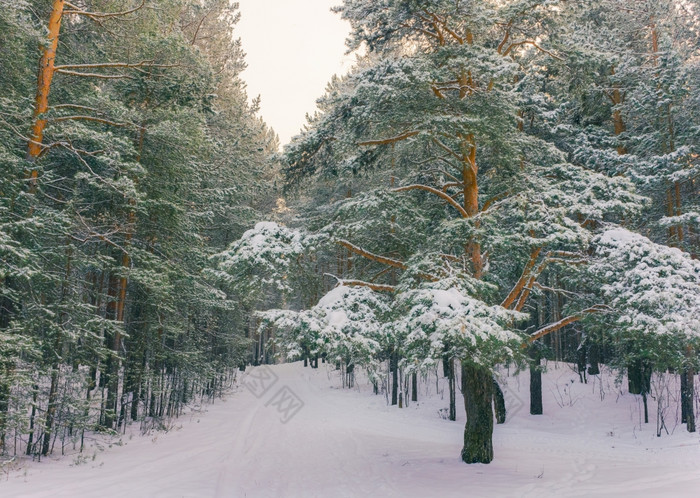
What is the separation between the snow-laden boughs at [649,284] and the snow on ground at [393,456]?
268 cm

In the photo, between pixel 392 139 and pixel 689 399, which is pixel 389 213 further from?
pixel 689 399

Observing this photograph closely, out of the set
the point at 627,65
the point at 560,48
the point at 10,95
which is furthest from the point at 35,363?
the point at 627,65

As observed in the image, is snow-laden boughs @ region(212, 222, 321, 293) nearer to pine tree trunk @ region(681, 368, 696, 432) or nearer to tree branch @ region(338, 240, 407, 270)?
tree branch @ region(338, 240, 407, 270)

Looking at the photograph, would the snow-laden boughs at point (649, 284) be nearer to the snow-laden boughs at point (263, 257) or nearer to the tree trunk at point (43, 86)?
the snow-laden boughs at point (263, 257)

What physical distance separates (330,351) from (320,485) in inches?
131

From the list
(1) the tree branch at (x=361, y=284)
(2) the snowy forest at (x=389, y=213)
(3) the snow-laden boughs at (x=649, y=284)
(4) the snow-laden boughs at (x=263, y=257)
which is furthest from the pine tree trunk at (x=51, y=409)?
(3) the snow-laden boughs at (x=649, y=284)

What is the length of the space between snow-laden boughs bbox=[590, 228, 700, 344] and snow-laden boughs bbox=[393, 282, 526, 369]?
2.38m

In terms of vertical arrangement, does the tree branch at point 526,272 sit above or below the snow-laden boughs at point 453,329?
above

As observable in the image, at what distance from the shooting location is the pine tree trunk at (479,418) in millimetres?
9391

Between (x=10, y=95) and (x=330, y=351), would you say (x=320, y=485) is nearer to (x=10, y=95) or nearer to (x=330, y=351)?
(x=330, y=351)

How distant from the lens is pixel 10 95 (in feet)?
30.9

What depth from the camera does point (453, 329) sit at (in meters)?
6.17

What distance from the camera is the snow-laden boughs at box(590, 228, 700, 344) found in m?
7.19

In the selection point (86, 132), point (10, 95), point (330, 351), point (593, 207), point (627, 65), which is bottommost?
point (330, 351)
